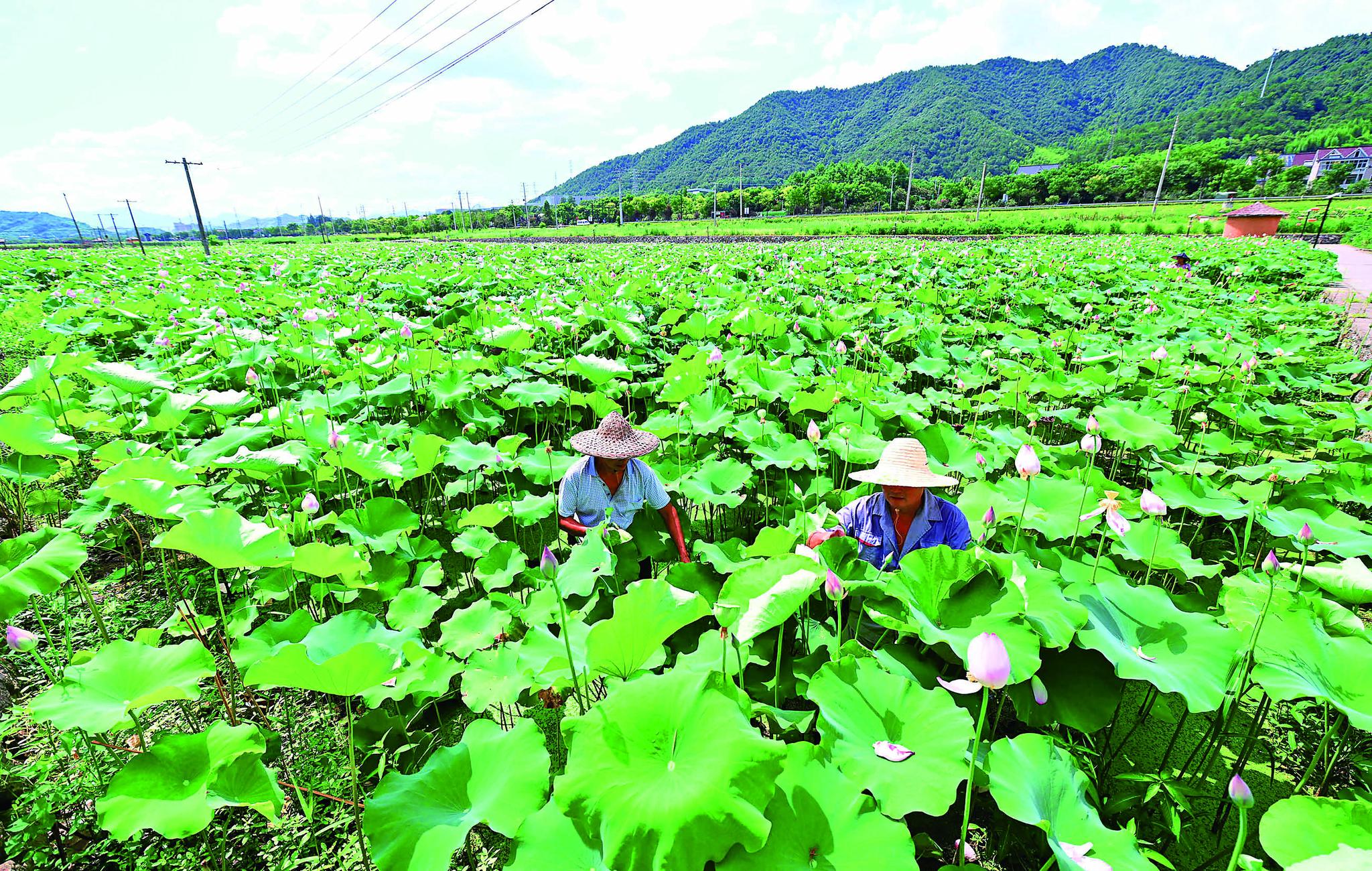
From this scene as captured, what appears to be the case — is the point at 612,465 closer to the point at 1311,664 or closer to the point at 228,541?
the point at 228,541

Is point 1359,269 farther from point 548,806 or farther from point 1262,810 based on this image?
point 548,806

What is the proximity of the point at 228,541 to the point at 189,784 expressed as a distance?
0.64 m

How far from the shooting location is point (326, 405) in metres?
3.57

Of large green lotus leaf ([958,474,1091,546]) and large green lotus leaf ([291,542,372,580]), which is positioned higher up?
large green lotus leaf ([291,542,372,580])

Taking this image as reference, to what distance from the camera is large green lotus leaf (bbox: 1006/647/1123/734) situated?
171 centimetres

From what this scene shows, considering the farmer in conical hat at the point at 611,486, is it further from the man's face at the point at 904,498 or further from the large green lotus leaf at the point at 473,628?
the man's face at the point at 904,498

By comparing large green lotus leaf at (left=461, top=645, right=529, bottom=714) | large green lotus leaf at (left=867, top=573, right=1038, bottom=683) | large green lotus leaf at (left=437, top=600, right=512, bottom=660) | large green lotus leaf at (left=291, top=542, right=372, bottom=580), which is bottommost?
large green lotus leaf at (left=437, top=600, right=512, bottom=660)

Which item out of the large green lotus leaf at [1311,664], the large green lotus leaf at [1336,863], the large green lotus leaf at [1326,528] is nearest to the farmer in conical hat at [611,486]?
the large green lotus leaf at [1311,664]

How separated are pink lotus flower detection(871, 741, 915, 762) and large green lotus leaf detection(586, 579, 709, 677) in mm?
512

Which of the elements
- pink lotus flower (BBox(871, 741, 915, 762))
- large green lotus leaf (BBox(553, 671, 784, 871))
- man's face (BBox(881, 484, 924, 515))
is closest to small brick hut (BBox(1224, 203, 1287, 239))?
man's face (BBox(881, 484, 924, 515))

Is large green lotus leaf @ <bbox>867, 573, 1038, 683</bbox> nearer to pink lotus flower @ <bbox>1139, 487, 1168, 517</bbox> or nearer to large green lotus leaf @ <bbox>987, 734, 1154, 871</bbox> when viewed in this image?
large green lotus leaf @ <bbox>987, 734, 1154, 871</bbox>

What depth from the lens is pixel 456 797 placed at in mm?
1415

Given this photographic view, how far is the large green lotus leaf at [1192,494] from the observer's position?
8.63 feet

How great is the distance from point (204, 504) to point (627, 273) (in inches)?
381
